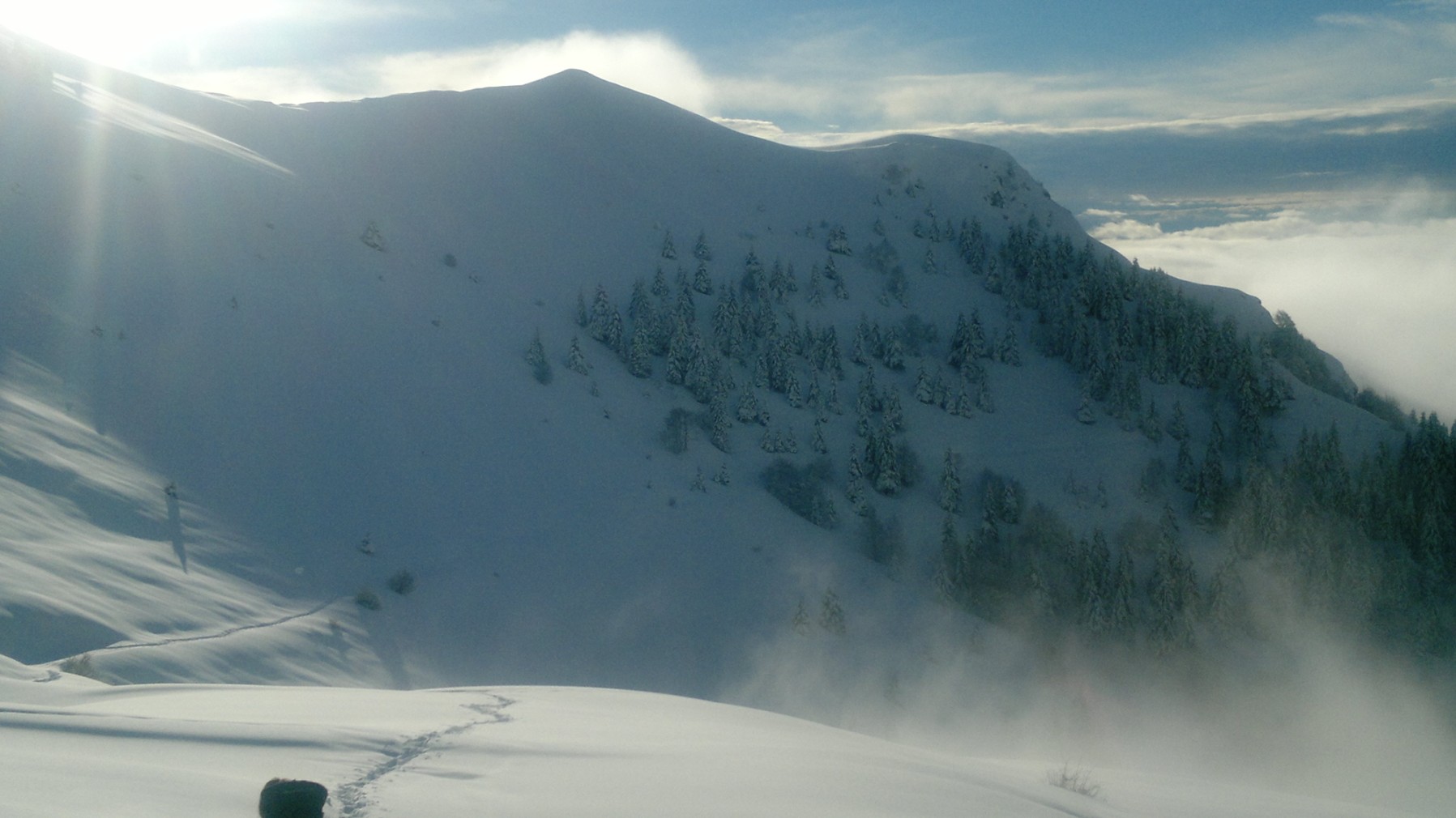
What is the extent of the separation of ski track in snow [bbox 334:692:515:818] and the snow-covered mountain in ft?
0.74

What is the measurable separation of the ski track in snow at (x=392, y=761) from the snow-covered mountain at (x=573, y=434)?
0.22 meters

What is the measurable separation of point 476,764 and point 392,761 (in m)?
0.61

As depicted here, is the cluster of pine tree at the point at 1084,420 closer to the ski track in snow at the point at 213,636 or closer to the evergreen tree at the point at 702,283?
the evergreen tree at the point at 702,283

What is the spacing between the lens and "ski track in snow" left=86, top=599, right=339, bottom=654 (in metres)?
14.0

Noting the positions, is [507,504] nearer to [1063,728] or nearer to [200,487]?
[200,487]

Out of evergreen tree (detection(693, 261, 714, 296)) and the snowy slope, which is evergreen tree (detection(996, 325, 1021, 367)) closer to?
evergreen tree (detection(693, 261, 714, 296))

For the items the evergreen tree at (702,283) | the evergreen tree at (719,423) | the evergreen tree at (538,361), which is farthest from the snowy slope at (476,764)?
the evergreen tree at (702,283)

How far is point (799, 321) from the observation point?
48781 mm

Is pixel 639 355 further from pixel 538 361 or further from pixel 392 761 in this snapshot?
pixel 392 761

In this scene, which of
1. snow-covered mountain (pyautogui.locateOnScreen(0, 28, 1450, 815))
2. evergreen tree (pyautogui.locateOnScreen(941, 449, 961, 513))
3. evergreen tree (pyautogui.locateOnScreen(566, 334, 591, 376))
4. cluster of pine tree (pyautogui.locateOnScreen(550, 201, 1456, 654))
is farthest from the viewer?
evergreen tree (pyautogui.locateOnScreen(941, 449, 961, 513))

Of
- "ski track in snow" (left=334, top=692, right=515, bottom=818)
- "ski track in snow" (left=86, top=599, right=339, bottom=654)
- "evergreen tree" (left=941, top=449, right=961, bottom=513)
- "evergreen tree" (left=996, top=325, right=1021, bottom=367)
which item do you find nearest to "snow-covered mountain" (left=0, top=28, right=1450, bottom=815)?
"ski track in snow" (left=86, top=599, right=339, bottom=654)

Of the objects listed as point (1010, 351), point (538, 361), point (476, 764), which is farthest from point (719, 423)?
point (476, 764)

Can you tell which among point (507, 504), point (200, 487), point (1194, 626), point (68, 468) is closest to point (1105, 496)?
point (1194, 626)

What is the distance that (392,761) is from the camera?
6.92 m
